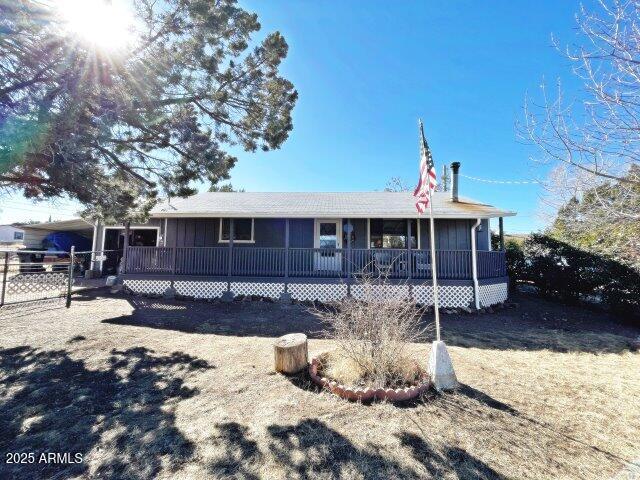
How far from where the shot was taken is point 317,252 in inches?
456

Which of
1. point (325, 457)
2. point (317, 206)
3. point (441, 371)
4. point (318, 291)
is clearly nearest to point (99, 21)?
point (325, 457)

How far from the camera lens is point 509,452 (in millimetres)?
3021

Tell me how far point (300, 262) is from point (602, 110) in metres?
8.80

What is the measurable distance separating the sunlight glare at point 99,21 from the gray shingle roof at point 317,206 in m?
6.25

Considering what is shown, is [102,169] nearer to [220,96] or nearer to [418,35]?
[220,96]

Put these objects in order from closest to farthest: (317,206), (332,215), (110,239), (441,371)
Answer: (441,371), (332,215), (317,206), (110,239)

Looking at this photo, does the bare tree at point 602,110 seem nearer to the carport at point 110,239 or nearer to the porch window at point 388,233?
the porch window at point 388,233

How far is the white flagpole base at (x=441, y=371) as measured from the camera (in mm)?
4312

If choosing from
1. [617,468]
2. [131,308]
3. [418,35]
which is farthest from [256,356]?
[418,35]

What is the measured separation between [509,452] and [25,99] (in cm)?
828

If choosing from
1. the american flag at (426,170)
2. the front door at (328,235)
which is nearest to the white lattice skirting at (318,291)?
the front door at (328,235)

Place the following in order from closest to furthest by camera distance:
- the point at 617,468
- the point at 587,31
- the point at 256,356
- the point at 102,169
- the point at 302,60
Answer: the point at 617,468, the point at 587,31, the point at 256,356, the point at 102,169, the point at 302,60

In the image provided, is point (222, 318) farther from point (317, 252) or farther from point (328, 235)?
point (328, 235)

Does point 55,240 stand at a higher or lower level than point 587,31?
lower
